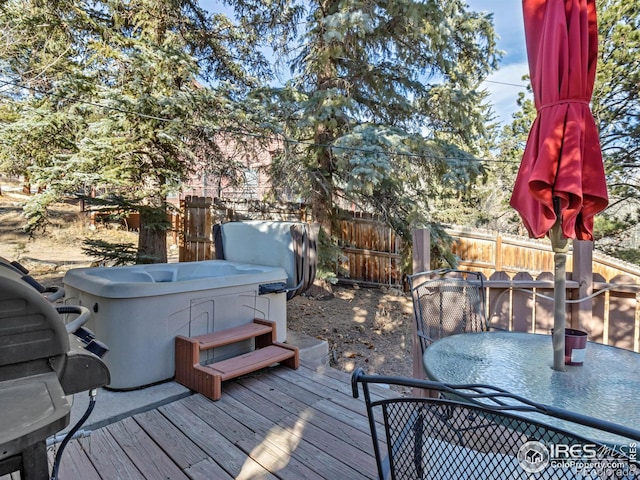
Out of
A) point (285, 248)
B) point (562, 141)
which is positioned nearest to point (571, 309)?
Result: point (562, 141)

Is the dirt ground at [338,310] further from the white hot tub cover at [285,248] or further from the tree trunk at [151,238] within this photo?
the tree trunk at [151,238]

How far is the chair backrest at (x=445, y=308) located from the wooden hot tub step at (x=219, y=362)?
1161 mm

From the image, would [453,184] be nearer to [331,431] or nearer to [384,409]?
[331,431]

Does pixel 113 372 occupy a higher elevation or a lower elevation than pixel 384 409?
lower

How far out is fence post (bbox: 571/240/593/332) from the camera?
281cm

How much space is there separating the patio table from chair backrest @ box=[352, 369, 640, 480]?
19 centimetres

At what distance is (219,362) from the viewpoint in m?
2.78

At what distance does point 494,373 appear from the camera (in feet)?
4.99

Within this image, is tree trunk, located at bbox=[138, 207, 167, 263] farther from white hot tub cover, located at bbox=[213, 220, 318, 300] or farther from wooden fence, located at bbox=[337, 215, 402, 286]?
wooden fence, located at bbox=[337, 215, 402, 286]

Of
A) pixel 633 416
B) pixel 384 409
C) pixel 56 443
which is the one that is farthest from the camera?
pixel 56 443

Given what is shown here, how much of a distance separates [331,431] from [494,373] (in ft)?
3.44

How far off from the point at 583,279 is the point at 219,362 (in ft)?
9.44

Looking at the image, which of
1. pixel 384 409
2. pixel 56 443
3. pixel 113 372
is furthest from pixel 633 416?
pixel 113 372

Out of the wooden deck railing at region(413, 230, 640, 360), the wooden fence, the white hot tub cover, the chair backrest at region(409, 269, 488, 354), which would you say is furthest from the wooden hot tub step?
the wooden fence
